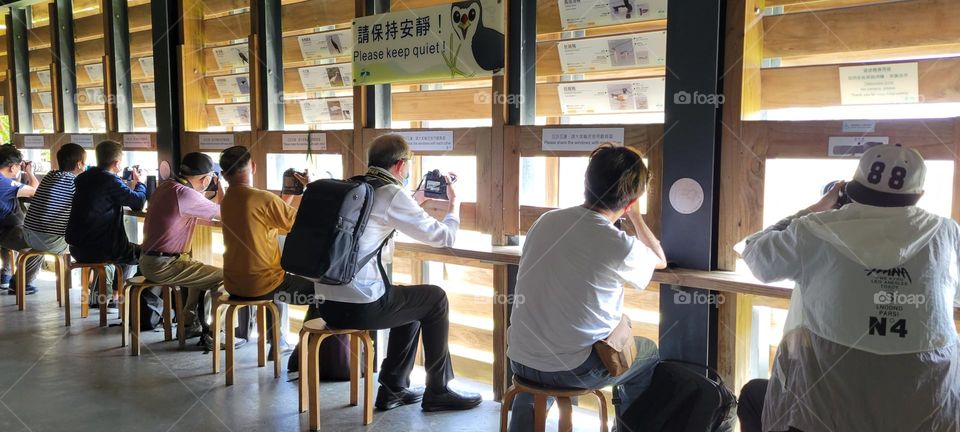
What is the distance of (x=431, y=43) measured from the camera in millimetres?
3451

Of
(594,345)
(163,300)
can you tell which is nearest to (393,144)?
(594,345)

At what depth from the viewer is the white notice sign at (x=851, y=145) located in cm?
236

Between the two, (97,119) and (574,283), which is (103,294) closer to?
(97,119)

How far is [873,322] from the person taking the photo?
5.71ft

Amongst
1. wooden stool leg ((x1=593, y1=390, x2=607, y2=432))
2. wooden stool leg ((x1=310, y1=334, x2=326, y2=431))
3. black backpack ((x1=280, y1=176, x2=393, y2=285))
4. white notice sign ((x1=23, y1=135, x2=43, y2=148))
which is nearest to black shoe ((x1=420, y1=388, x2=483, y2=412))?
wooden stool leg ((x1=310, y1=334, x2=326, y2=431))

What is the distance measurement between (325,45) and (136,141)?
203 cm

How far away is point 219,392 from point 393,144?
151 centimetres

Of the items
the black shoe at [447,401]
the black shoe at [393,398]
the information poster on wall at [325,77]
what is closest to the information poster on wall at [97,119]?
the information poster on wall at [325,77]

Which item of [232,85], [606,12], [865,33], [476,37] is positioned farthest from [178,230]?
[865,33]

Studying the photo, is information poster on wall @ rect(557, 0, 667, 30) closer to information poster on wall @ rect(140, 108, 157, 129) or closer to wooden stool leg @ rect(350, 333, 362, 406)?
wooden stool leg @ rect(350, 333, 362, 406)

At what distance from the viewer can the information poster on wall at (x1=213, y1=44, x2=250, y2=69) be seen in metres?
4.53

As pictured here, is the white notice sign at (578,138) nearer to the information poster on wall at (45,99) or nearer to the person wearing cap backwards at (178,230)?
the person wearing cap backwards at (178,230)

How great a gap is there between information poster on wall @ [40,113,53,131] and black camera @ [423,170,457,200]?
499 cm

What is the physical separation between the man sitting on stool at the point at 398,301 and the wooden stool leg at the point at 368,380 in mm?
102
